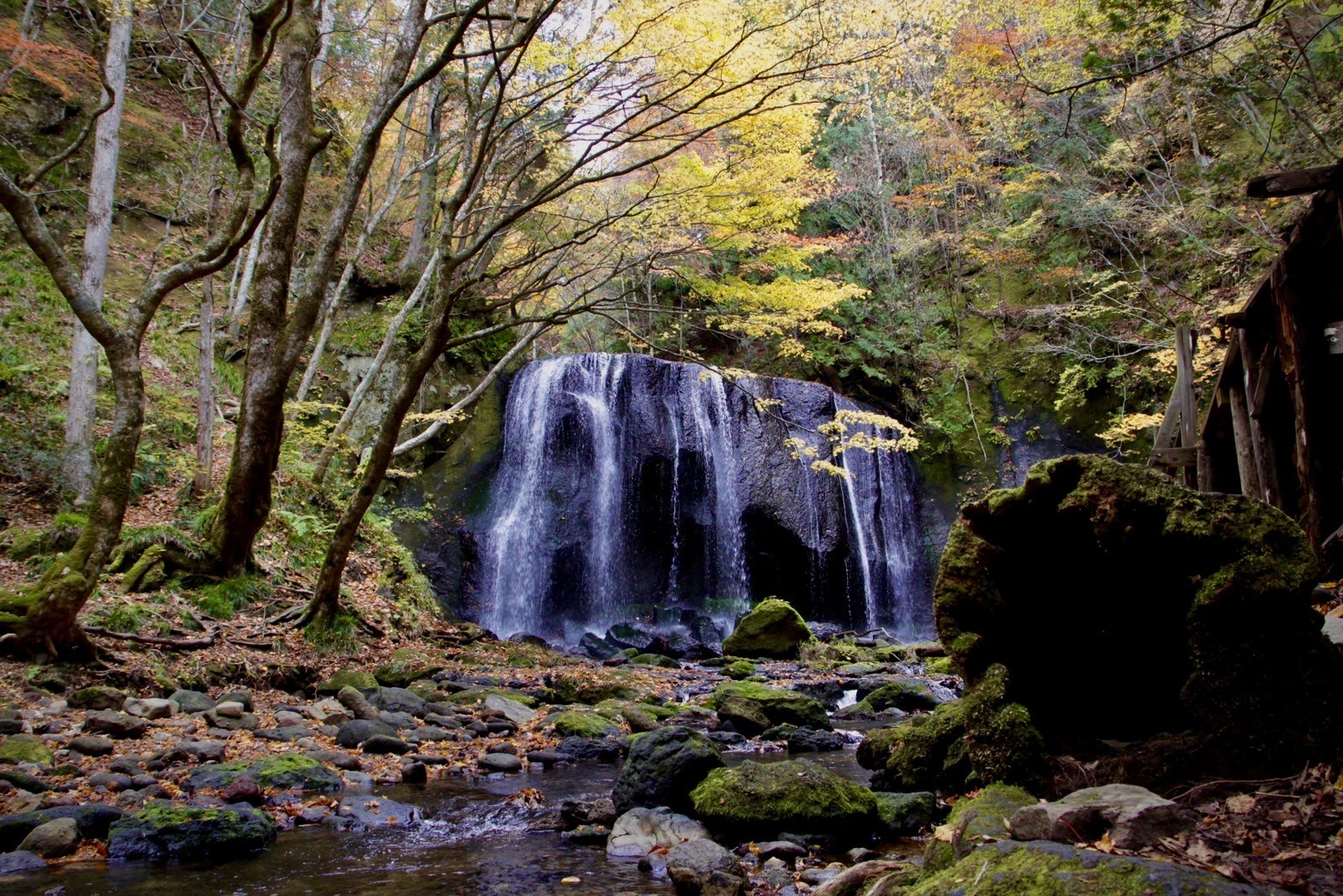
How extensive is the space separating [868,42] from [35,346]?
40.8 ft

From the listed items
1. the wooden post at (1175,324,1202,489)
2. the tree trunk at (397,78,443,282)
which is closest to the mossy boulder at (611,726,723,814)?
the wooden post at (1175,324,1202,489)

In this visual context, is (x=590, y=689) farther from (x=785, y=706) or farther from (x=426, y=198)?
(x=426, y=198)

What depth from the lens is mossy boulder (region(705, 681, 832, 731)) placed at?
7.49 m

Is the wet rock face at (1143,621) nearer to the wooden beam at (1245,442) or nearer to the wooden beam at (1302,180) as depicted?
the wooden beam at (1302,180)

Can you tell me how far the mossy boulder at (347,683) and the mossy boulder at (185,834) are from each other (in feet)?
10.3

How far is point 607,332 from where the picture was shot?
2314 cm

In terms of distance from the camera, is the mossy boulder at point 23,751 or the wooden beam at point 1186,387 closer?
the mossy boulder at point 23,751

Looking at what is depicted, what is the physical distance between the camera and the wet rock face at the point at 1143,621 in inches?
116

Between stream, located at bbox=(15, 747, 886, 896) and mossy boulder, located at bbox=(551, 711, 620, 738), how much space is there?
188cm

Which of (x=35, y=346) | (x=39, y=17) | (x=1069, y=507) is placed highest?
(x=39, y=17)

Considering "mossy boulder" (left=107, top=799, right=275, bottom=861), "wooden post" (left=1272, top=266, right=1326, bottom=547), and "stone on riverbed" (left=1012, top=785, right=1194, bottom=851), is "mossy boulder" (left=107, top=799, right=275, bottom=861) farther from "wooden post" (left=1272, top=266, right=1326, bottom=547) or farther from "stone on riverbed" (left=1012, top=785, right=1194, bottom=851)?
"wooden post" (left=1272, top=266, right=1326, bottom=547)

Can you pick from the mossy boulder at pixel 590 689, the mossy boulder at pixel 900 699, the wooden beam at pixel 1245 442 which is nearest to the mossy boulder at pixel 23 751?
the mossy boulder at pixel 590 689

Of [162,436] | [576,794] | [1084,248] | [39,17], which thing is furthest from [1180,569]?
[1084,248]

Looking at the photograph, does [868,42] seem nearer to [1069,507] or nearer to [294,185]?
[294,185]
